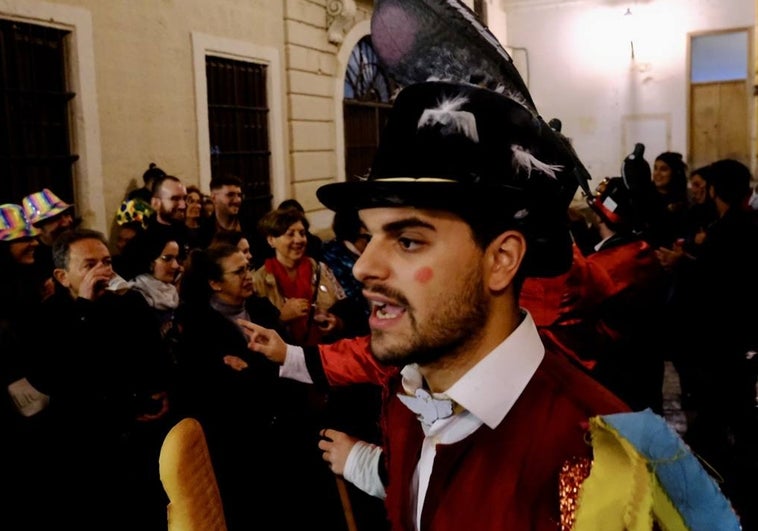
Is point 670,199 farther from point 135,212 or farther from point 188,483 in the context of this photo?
point 188,483

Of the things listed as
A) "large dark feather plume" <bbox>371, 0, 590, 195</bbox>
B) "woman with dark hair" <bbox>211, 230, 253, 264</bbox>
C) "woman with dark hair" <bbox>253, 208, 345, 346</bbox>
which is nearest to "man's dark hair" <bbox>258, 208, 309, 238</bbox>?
"woman with dark hair" <bbox>253, 208, 345, 346</bbox>

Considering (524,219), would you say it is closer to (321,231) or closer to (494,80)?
(494,80)

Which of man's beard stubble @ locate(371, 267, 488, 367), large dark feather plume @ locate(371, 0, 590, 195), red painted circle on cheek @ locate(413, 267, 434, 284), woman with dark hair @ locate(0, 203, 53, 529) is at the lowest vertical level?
woman with dark hair @ locate(0, 203, 53, 529)

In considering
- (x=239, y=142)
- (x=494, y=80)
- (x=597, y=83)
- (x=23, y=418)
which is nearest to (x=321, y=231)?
(x=239, y=142)

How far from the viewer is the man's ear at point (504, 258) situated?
1.61 m

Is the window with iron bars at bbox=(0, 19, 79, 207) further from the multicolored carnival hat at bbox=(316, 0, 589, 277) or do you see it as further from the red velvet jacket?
the red velvet jacket

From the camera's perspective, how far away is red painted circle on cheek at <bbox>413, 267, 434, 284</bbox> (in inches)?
61.1

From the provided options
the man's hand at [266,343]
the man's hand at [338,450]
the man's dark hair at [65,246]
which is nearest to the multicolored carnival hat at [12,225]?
the man's dark hair at [65,246]

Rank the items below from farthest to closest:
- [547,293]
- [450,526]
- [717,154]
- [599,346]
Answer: [717,154], [599,346], [547,293], [450,526]

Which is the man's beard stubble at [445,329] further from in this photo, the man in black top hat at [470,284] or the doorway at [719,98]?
the doorway at [719,98]

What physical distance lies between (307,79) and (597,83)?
10530 millimetres

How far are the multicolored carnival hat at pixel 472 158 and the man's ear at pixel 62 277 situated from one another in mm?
2411

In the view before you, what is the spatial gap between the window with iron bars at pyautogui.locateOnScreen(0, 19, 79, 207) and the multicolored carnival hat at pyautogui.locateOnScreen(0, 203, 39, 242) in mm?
1846

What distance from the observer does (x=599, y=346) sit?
12.6 ft
